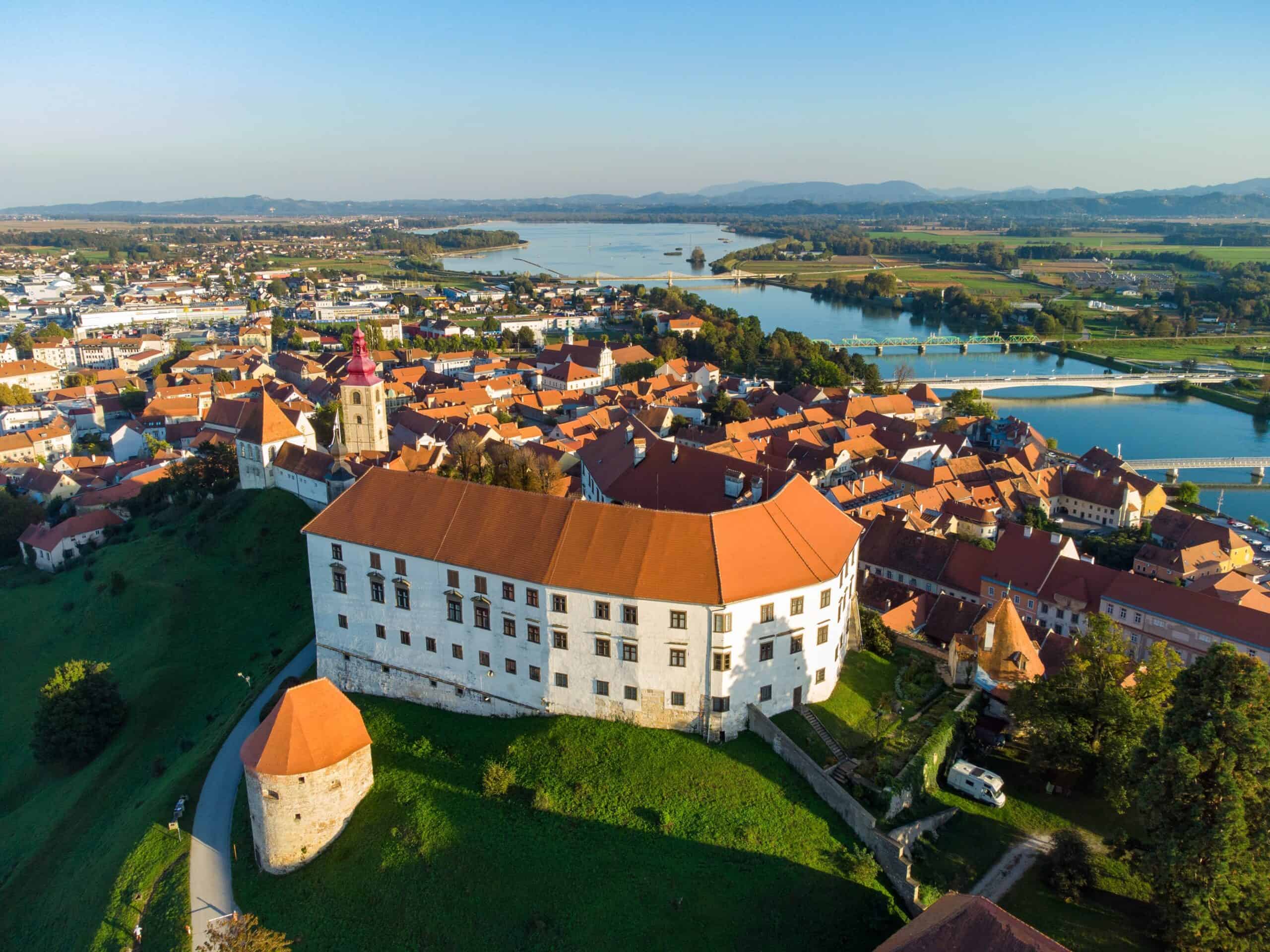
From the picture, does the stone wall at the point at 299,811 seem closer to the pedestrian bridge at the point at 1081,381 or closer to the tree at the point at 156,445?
the tree at the point at 156,445

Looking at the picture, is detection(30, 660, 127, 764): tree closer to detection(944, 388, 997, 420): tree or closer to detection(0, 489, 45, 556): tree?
detection(0, 489, 45, 556): tree

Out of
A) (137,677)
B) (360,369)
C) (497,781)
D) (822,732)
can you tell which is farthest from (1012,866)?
(360,369)

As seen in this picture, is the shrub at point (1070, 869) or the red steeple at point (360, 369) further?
the red steeple at point (360, 369)

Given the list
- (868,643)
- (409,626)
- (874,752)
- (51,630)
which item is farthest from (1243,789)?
(51,630)

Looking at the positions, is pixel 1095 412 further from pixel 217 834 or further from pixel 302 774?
pixel 217 834

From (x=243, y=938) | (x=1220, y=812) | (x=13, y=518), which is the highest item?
(x=1220, y=812)

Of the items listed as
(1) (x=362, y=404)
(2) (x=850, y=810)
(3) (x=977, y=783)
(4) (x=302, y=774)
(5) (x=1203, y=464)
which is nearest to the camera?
(2) (x=850, y=810)

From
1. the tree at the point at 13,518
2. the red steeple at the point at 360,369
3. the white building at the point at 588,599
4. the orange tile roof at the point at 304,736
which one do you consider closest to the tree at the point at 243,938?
the orange tile roof at the point at 304,736
